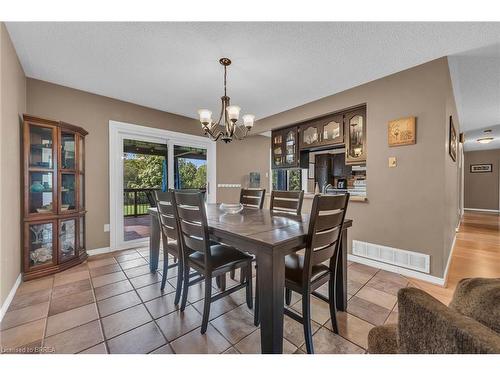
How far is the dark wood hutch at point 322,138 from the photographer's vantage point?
2924 millimetres

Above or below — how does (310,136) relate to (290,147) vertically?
above

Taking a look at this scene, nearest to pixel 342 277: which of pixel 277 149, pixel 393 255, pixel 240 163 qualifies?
pixel 393 255

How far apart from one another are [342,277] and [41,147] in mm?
3432

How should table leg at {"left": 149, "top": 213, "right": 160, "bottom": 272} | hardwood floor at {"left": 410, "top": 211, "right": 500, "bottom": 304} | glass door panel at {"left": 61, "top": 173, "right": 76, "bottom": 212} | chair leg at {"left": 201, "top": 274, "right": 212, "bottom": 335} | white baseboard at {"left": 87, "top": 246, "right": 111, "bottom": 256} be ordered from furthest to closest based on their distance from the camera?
white baseboard at {"left": 87, "top": 246, "right": 111, "bottom": 256} < glass door panel at {"left": 61, "top": 173, "right": 76, "bottom": 212} < table leg at {"left": 149, "top": 213, "right": 160, "bottom": 272} < hardwood floor at {"left": 410, "top": 211, "right": 500, "bottom": 304} < chair leg at {"left": 201, "top": 274, "right": 212, "bottom": 335}

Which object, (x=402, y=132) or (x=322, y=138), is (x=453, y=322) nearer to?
(x=402, y=132)

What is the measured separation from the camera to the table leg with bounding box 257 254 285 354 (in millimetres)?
1107

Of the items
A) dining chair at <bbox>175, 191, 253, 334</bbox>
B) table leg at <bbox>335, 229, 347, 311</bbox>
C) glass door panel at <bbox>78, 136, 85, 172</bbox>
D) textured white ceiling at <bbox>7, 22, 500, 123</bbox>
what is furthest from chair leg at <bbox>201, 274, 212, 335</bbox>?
glass door panel at <bbox>78, 136, 85, 172</bbox>

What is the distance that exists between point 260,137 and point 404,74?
3136 mm

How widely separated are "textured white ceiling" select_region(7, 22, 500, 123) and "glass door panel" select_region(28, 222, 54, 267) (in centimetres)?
179

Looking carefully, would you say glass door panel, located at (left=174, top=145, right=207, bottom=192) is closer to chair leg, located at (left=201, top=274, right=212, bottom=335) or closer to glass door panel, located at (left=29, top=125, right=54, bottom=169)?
glass door panel, located at (left=29, top=125, right=54, bottom=169)

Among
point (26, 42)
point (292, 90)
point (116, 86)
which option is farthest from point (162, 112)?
point (292, 90)

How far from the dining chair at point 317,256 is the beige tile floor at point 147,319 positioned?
0.18 metres

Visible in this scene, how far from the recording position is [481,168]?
7336 mm

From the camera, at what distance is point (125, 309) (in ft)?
5.62
